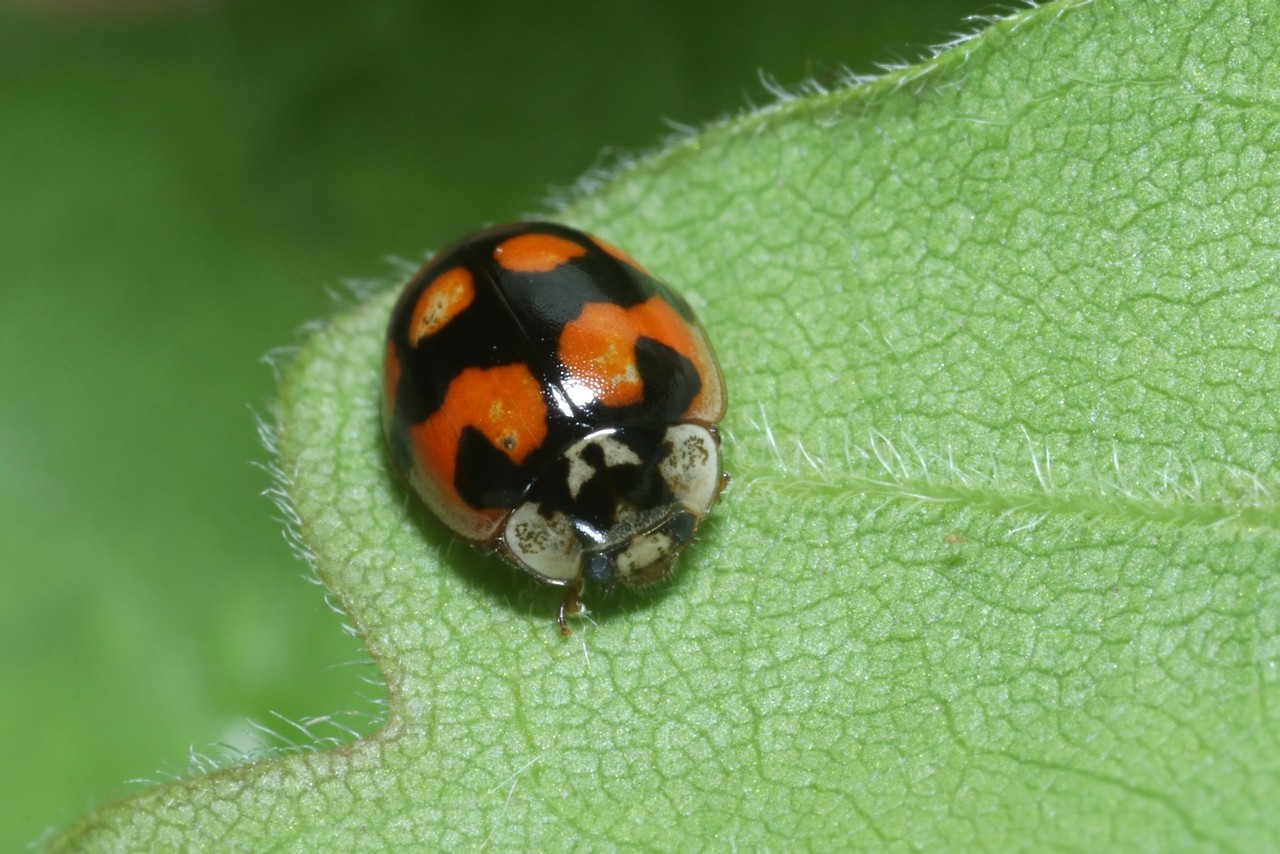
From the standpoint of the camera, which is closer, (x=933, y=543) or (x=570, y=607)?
(x=933, y=543)

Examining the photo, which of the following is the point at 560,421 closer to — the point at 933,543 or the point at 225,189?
the point at 933,543

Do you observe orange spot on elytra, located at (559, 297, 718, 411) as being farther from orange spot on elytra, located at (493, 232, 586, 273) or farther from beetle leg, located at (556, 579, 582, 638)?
beetle leg, located at (556, 579, 582, 638)

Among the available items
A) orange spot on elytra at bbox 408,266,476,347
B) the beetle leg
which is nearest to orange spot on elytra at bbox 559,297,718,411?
orange spot on elytra at bbox 408,266,476,347

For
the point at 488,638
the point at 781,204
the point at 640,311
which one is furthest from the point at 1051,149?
the point at 488,638

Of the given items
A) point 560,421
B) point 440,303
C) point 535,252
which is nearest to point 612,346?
point 560,421

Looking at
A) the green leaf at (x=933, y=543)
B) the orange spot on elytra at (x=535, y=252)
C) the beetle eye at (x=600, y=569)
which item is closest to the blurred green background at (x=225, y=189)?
the green leaf at (x=933, y=543)

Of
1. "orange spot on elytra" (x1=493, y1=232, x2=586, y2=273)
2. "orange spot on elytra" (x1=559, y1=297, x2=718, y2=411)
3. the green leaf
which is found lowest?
the green leaf

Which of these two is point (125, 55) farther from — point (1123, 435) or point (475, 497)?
point (1123, 435)
